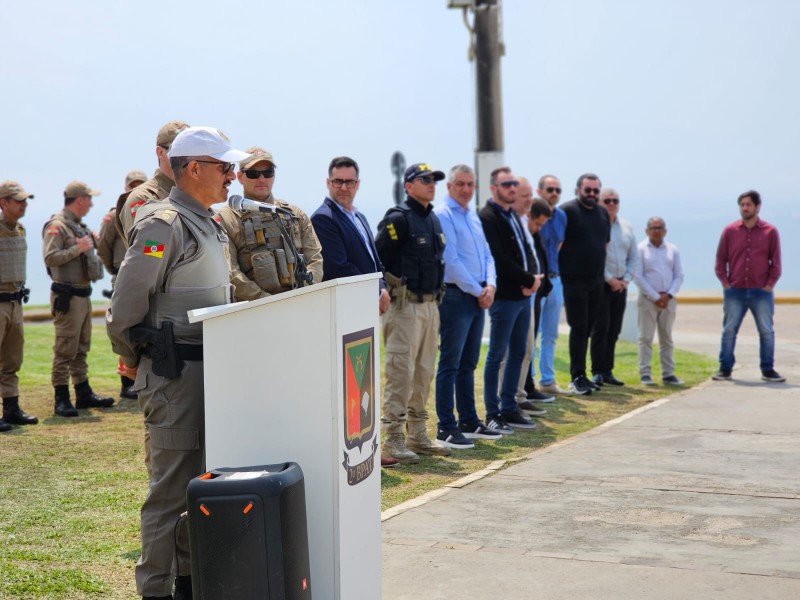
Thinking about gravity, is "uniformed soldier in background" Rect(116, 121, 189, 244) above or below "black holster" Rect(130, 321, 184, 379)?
above

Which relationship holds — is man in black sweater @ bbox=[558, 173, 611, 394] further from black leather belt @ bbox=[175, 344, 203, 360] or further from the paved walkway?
black leather belt @ bbox=[175, 344, 203, 360]

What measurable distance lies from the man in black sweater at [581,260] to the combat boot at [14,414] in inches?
227

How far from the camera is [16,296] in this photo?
951 centimetres

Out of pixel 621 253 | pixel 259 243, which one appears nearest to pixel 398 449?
pixel 259 243

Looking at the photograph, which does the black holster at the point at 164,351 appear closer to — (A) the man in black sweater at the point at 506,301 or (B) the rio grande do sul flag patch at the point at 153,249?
(B) the rio grande do sul flag patch at the point at 153,249

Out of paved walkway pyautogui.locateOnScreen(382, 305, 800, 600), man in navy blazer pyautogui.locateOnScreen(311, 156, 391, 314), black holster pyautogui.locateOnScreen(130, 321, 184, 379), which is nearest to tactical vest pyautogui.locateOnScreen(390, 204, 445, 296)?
man in navy blazer pyautogui.locateOnScreen(311, 156, 391, 314)

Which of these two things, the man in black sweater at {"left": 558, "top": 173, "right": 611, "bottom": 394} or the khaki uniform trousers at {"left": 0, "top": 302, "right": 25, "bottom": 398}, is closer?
the khaki uniform trousers at {"left": 0, "top": 302, "right": 25, "bottom": 398}

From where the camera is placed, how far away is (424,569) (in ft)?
17.0

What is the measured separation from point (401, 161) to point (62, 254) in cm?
1543

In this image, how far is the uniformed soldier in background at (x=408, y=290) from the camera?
26.6 feet

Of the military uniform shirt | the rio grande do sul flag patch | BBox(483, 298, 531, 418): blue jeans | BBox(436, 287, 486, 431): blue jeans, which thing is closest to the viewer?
the rio grande do sul flag patch

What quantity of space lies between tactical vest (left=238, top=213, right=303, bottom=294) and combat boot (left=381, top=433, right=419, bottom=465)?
7.44 ft

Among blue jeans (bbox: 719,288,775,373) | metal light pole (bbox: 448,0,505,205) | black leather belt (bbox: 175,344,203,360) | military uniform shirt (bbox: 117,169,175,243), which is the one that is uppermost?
metal light pole (bbox: 448,0,505,205)

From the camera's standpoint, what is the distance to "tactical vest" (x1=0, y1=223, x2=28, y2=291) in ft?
30.7
